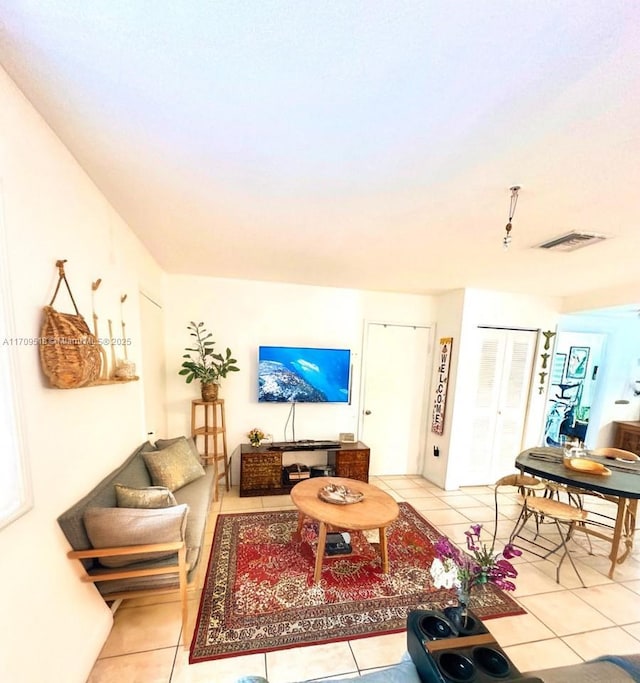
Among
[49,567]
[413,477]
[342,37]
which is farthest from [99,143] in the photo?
[413,477]

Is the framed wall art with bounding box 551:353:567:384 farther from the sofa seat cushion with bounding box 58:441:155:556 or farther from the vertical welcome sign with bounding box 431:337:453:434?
the sofa seat cushion with bounding box 58:441:155:556

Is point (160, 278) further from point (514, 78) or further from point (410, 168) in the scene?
point (514, 78)

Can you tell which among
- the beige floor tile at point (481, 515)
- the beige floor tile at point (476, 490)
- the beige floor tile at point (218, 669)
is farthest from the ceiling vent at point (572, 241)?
the beige floor tile at point (218, 669)

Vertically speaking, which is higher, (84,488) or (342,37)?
(342,37)

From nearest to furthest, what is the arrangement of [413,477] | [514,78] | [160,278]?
[514,78]
[160,278]
[413,477]

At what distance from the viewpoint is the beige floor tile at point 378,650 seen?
1.51 metres

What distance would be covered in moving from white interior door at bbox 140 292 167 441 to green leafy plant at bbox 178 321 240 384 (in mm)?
249

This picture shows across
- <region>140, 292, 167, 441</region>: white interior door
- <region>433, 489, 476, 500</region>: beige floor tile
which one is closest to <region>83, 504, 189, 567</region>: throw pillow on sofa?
<region>140, 292, 167, 441</region>: white interior door

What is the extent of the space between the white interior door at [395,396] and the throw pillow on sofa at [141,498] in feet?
8.60

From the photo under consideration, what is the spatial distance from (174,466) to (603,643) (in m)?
2.95

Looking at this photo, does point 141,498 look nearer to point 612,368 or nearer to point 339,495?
point 339,495

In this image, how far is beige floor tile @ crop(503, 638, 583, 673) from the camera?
154 cm

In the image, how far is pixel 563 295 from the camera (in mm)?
3652

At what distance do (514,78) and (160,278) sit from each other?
3.21 m
